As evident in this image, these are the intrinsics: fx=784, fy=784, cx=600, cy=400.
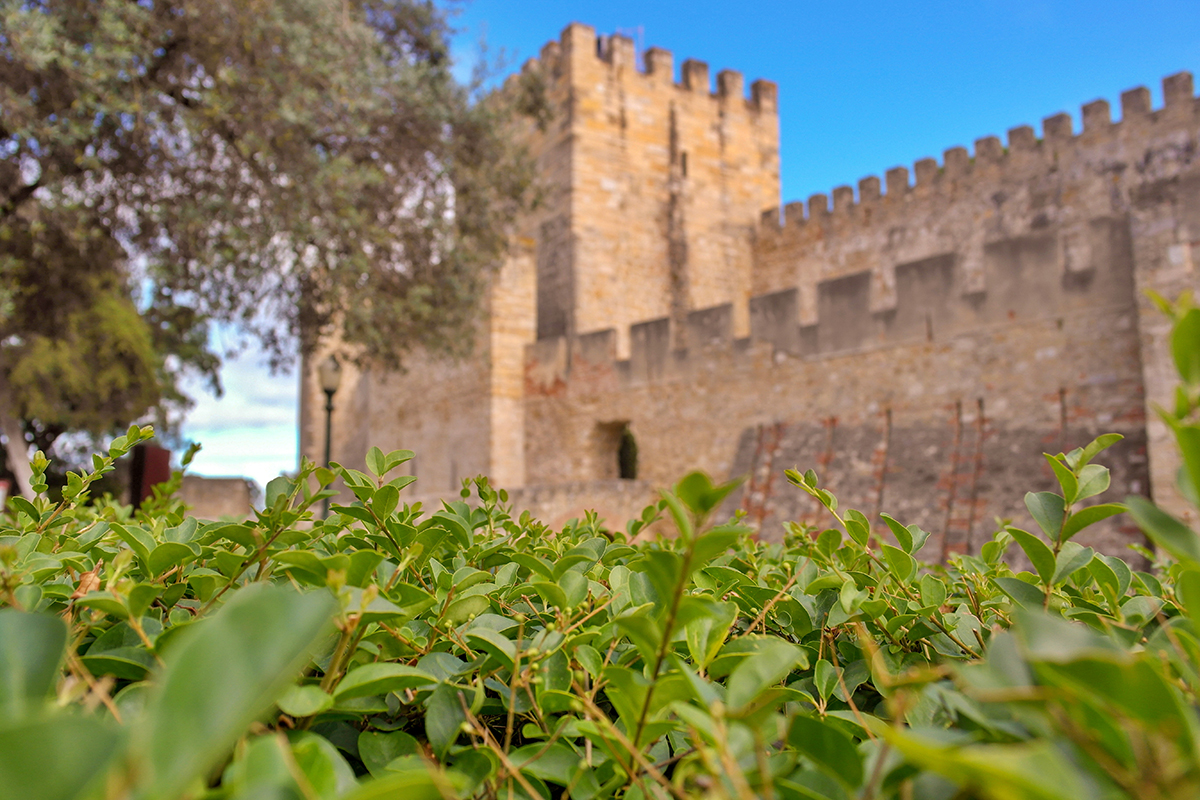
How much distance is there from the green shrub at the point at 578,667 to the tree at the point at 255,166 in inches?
278

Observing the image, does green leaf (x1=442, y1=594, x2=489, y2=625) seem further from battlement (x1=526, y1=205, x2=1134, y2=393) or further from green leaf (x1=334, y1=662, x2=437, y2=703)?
battlement (x1=526, y1=205, x2=1134, y2=393)

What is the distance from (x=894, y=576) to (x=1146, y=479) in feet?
26.9

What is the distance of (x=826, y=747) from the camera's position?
2.32ft

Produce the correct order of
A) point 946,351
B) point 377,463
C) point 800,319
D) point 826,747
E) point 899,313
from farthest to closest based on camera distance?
point 800,319
point 899,313
point 946,351
point 377,463
point 826,747

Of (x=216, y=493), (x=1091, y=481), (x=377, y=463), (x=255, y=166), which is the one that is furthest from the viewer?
(x=216, y=493)

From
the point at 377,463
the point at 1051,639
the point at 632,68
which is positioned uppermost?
the point at 632,68

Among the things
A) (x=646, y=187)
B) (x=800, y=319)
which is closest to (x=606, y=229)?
(x=646, y=187)

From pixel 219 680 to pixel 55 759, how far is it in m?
0.09

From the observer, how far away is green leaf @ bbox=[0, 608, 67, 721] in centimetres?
59

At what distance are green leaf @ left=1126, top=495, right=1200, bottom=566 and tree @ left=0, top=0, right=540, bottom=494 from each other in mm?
8065

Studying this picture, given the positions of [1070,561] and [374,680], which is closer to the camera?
[374,680]

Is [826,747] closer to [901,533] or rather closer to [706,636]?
[706,636]

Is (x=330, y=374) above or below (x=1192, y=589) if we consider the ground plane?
above

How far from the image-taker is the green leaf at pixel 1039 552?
107 centimetres
